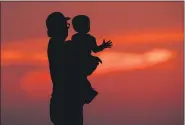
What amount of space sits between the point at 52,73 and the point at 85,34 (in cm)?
32

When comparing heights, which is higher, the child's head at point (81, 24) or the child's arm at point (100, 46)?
the child's head at point (81, 24)

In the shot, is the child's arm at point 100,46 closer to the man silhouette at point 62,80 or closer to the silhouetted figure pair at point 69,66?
the silhouetted figure pair at point 69,66

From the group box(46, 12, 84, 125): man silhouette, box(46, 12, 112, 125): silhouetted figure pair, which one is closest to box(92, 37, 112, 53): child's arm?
box(46, 12, 112, 125): silhouetted figure pair

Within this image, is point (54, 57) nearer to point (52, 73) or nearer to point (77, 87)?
point (52, 73)

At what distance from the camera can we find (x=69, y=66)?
2.16 meters

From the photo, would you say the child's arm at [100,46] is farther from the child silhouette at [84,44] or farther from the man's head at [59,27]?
the man's head at [59,27]

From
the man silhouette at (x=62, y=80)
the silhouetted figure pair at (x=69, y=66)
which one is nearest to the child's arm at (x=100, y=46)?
the silhouetted figure pair at (x=69, y=66)

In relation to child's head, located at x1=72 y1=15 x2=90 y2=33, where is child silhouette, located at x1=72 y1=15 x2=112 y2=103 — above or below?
below

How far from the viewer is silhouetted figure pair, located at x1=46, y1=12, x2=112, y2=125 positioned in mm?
2121

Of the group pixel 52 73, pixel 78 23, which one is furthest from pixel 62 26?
pixel 52 73

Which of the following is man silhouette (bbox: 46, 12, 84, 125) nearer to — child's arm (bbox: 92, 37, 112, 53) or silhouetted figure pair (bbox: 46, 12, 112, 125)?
silhouetted figure pair (bbox: 46, 12, 112, 125)

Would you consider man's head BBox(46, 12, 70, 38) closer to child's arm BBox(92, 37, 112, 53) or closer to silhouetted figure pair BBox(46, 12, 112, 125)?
silhouetted figure pair BBox(46, 12, 112, 125)

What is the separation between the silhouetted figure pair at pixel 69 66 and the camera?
2.12 m

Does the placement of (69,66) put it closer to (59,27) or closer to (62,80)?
(62,80)
